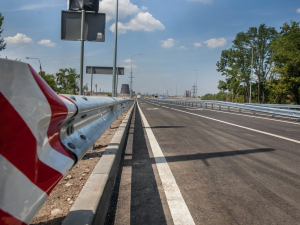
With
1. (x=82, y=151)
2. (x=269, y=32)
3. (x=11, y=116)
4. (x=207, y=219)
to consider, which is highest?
(x=269, y=32)

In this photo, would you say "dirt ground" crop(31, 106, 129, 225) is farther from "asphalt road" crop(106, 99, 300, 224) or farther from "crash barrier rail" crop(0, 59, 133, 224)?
"crash barrier rail" crop(0, 59, 133, 224)

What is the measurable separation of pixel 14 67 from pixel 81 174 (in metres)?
2.36

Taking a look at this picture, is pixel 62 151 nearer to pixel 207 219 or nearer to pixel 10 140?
pixel 10 140

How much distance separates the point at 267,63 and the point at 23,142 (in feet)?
197

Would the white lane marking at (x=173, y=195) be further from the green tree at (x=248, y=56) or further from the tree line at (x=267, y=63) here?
the green tree at (x=248, y=56)

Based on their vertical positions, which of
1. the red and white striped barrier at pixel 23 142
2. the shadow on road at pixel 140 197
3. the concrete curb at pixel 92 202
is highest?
the red and white striped barrier at pixel 23 142

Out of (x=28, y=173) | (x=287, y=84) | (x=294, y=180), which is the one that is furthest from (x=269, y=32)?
(x=28, y=173)

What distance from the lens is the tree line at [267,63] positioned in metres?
39.3

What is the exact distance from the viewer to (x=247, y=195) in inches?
123

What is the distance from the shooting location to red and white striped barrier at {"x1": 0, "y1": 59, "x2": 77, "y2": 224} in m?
1.12

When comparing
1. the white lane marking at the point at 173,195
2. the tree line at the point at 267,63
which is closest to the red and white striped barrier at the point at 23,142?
the white lane marking at the point at 173,195

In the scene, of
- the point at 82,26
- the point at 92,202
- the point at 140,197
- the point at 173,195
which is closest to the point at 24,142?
the point at 92,202

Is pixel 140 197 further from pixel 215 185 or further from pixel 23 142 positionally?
pixel 23 142

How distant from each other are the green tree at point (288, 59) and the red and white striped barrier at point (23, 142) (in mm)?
43796
